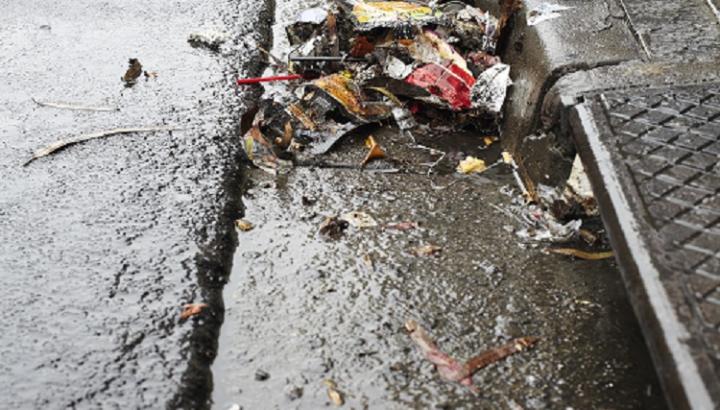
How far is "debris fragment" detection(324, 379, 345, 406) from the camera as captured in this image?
174 cm

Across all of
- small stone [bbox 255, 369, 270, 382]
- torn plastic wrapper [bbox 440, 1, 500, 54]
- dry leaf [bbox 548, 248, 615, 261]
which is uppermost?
torn plastic wrapper [bbox 440, 1, 500, 54]

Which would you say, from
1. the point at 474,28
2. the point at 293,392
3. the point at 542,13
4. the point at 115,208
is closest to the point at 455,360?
the point at 293,392

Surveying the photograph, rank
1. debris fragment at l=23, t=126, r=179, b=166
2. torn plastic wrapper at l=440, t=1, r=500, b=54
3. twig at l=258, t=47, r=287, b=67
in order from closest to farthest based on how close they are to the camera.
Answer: debris fragment at l=23, t=126, r=179, b=166 < torn plastic wrapper at l=440, t=1, r=500, b=54 < twig at l=258, t=47, r=287, b=67

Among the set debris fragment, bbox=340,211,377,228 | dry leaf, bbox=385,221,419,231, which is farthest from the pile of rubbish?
dry leaf, bbox=385,221,419,231

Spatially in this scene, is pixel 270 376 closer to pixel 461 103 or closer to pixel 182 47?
pixel 461 103

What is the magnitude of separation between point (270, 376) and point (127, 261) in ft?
1.88

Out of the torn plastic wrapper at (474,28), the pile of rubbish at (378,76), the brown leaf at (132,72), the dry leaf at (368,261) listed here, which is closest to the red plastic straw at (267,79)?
the pile of rubbish at (378,76)

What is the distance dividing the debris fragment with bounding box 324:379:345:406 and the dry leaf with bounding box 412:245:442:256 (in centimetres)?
55

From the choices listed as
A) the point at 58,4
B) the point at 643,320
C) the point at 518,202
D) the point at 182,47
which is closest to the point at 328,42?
the point at 182,47

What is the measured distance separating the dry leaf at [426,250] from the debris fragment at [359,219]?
0.17 m

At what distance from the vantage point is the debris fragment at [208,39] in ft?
10.8

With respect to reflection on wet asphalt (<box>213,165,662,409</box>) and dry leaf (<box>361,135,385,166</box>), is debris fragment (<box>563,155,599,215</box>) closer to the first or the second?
reflection on wet asphalt (<box>213,165,662,409</box>)

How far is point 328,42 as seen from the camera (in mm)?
3191

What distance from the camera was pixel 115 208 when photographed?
7.50 ft
